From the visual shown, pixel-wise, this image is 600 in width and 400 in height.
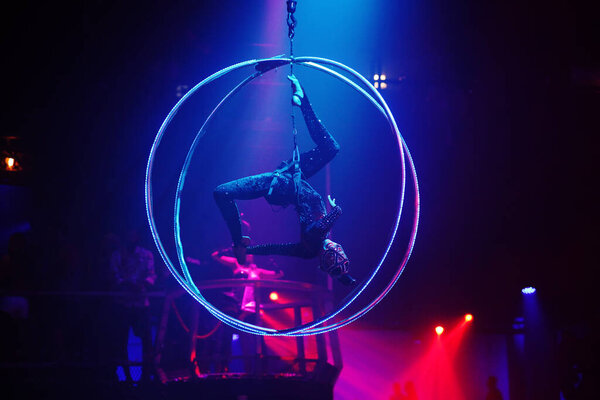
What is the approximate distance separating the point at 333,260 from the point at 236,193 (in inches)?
37.3

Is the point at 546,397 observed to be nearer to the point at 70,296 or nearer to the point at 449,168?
the point at 449,168

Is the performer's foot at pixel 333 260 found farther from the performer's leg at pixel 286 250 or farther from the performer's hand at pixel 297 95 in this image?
the performer's hand at pixel 297 95

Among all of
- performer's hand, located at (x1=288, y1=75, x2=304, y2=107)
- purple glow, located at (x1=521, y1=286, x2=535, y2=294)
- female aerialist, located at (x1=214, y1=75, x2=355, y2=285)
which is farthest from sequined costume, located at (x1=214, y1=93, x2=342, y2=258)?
purple glow, located at (x1=521, y1=286, x2=535, y2=294)

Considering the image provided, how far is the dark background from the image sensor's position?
26.8ft

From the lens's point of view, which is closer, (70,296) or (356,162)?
(70,296)

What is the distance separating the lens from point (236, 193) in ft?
13.6

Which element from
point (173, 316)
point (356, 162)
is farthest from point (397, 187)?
point (173, 316)

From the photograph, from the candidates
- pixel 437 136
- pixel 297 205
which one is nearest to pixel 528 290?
pixel 437 136

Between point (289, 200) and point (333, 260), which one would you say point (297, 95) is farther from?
point (333, 260)

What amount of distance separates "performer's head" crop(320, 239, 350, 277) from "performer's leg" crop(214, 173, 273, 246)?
0.68 metres

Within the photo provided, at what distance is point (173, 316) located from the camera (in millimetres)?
6441

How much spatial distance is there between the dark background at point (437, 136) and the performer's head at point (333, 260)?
4824mm

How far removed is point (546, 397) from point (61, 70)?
32.5ft

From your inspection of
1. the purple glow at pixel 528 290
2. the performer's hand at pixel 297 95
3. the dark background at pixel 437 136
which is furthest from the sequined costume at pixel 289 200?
the purple glow at pixel 528 290
